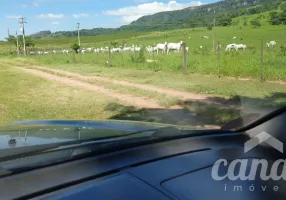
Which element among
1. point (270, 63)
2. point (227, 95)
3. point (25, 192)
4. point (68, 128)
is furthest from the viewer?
point (270, 63)

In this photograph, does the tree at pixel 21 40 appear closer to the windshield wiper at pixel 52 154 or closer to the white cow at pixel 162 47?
the white cow at pixel 162 47

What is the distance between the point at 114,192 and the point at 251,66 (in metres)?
13.8

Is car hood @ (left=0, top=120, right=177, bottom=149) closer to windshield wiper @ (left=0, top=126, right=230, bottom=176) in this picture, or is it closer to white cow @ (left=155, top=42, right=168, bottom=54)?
windshield wiper @ (left=0, top=126, right=230, bottom=176)

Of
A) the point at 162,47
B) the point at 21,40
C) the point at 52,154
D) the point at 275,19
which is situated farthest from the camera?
the point at 21,40

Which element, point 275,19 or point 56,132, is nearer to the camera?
point 56,132

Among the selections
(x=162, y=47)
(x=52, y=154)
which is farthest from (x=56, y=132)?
(x=162, y=47)

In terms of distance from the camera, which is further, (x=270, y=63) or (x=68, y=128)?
(x=270, y=63)

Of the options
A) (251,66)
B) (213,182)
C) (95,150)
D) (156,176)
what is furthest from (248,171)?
(251,66)

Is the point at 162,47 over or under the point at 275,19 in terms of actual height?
under

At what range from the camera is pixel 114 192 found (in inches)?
43.3

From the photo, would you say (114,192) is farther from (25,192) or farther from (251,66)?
(251,66)

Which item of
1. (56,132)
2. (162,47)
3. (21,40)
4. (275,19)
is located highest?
(275,19)

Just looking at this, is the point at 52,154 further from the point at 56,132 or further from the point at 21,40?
the point at 21,40

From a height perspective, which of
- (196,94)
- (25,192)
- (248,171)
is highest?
(25,192)
